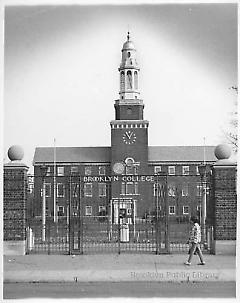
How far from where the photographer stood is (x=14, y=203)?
12.9m

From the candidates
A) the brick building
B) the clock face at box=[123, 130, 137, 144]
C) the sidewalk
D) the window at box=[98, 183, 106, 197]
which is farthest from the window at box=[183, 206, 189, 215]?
the sidewalk

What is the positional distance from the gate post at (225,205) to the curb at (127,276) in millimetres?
1728

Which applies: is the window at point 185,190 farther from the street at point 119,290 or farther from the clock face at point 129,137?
the street at point 119,290

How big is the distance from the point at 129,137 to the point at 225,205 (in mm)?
24172

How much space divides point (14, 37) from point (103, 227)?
50.4ft

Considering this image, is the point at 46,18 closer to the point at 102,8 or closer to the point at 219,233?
the point at 102,8

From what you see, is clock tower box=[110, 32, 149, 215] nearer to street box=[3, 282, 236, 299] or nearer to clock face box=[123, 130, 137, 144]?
clock face box=[123, 130, 137, 144]

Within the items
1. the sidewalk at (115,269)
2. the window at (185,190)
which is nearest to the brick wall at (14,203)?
the sidewalk at (115,269)

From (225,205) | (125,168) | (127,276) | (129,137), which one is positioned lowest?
(127,276)

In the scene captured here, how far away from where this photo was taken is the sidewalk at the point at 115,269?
10641 millimetres

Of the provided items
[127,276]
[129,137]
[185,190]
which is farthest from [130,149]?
[127,276]

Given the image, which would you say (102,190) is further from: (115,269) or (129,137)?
(115,269)

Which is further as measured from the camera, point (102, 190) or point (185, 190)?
point (185, 190)

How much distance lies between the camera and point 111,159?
38.9 m
